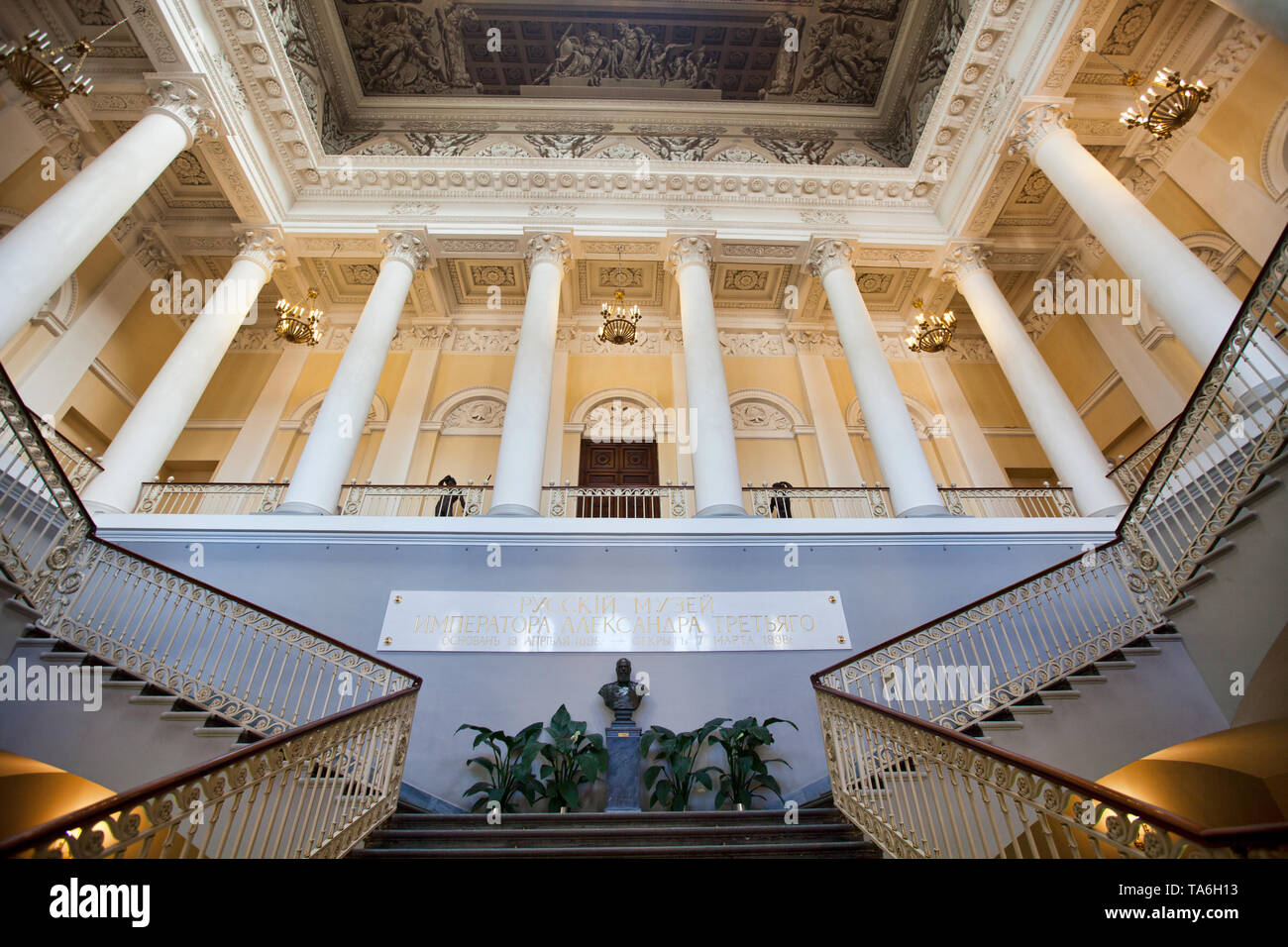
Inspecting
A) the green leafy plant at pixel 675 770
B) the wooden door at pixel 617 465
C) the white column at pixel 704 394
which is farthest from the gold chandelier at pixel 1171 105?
the green leafy plant at pixel 675 770

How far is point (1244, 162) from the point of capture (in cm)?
875

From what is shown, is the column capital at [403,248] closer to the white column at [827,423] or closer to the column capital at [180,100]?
the column capital at [180,100]

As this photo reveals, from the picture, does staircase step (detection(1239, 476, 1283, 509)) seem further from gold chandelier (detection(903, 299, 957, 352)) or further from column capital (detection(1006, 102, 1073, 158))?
column capital (detection(1006, 102, 1073, 158))

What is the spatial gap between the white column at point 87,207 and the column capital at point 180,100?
1 cm

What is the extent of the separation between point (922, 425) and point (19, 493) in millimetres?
12849

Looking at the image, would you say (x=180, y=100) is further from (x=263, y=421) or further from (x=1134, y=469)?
(x=1134, y=469)

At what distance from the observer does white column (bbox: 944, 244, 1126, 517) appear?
820 cm

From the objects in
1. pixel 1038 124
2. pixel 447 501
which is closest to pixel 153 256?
pixel 447 501

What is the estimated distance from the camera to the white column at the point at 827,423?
37.4 feet

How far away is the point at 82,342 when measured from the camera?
9.91m

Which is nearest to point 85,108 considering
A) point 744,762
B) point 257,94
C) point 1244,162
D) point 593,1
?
point 257,94

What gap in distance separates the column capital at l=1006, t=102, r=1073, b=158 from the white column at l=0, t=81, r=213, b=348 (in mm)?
12016
